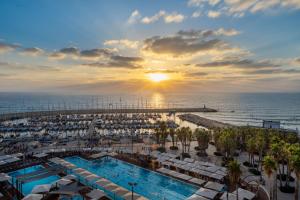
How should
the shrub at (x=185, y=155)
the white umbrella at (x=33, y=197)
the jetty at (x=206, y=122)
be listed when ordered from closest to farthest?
the white umbrella at (x=33, y=197) < the shrub at (x=185, y=155) < the jetty at (x=206, y=122)

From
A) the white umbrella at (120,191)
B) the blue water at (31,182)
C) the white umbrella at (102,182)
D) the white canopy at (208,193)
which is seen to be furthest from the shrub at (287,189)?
the blue water at (31,182)

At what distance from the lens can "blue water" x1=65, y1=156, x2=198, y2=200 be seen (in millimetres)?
22666

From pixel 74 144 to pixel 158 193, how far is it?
26.2 m

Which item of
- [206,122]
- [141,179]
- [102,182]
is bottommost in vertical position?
[141,179]

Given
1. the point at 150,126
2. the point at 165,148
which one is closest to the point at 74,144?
the point at 165,148

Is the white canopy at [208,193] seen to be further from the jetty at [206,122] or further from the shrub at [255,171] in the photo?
the jetty at [206,122]

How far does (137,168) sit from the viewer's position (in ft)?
95.6

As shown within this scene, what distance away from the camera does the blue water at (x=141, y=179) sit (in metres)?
22.7

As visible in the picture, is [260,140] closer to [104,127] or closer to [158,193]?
[158,193]

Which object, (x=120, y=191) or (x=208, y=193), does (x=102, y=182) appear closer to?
(x=120, y=191)

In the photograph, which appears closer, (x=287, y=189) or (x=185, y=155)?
(x=287, y=189)

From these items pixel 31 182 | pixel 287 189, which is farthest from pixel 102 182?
pixel 287 189

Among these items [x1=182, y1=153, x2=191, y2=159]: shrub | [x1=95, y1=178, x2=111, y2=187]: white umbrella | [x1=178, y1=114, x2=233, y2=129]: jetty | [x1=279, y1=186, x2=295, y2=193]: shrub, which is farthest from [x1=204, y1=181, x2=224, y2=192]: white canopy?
[x1=178, y1=114, x2=233, y2=129]: jetty

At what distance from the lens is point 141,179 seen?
26062mm
